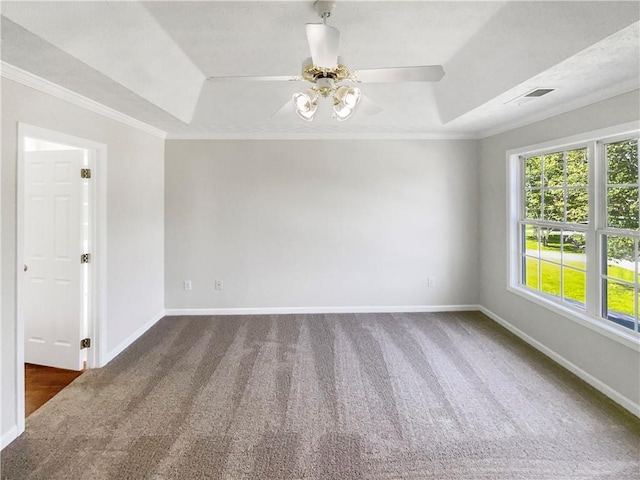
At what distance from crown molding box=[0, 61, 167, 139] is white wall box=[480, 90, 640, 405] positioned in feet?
13.6

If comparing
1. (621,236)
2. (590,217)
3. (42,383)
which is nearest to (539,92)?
(590,217)

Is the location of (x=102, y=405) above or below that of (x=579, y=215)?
below

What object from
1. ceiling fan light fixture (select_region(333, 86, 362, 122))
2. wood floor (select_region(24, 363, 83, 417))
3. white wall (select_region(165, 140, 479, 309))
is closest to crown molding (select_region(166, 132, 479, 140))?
white wall (select_region(165, 140, 479, 309))

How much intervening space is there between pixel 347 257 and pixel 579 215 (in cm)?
252

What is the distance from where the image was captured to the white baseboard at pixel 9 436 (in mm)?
1963

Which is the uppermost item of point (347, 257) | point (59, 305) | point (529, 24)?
point (529, 24)

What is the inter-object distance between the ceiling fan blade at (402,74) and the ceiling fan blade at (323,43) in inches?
8.3

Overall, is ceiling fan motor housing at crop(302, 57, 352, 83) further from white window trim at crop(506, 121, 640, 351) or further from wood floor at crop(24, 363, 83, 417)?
wood floor at crop(24, 363, 83, 417)

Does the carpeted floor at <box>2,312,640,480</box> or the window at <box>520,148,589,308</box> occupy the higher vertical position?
the window at <box>520,148,589,308</box>

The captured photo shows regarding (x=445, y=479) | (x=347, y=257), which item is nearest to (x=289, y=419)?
(x=445, y=479)

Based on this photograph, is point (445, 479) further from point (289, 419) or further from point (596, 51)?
point (596, 51)

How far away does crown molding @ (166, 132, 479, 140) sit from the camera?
4.29 m

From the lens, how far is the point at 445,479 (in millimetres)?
1760

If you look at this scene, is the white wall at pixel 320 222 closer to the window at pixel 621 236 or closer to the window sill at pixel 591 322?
the window sill at pixel 591 322
